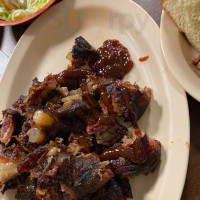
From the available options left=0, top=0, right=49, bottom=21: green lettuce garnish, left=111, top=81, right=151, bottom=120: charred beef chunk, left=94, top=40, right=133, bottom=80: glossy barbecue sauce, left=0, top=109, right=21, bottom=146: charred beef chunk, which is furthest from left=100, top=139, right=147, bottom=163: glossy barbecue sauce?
left=0, top=0, right=49, bottom=21: green lettuce garnish

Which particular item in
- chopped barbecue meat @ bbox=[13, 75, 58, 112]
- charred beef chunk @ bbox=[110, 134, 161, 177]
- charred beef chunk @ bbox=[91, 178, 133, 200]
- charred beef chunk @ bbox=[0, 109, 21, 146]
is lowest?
charred beef chunk @ bbox=[91, 178, 133, 200]

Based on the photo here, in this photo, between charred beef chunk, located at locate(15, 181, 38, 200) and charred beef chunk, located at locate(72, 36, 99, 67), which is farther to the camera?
charred beef chunk, located at locate(72, 36, 99, 67)

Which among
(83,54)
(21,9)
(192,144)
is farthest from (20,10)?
(192,144)

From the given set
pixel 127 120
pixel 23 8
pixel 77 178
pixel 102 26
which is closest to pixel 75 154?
pixel 77 178

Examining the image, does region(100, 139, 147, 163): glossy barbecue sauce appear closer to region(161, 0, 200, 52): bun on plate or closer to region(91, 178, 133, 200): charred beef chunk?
region(91, 178, 133, 200): charred beef chunk

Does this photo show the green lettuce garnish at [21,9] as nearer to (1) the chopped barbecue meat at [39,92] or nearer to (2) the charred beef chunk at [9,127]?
(1) the chopped barbecue meat at [39,92]

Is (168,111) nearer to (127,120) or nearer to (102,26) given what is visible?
(127,120)

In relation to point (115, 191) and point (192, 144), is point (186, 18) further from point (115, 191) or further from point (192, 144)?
point (115, 191)
